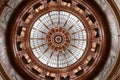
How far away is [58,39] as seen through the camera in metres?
20.7

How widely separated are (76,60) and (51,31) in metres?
3.22

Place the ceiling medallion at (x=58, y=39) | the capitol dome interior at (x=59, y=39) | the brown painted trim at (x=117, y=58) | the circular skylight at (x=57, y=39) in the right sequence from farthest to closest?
the circular skylight at (x=57, y=39), the ceiling medallion at (x=58, y=39), the capitol dome interior at (x=59, y=39), the brown painted trim at (x=117, y=58)

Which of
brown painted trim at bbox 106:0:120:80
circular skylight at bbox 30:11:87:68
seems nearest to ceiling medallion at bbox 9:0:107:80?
circular skylight at bbox 30:11:87:68

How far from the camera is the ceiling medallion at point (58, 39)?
17000mm

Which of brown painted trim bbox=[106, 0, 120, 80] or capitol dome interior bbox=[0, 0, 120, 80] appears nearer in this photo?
brown painted trim bbox=[106, 0, 120, 80]

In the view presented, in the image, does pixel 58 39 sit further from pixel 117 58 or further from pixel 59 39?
pixel 117 58

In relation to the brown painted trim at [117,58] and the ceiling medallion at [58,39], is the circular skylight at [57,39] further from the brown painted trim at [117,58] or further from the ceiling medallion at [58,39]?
the brown painted trim at [117,58]

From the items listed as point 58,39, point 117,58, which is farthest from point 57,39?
point 117,58

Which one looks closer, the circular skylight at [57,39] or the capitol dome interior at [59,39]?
the capitol dome interior at [59,39]

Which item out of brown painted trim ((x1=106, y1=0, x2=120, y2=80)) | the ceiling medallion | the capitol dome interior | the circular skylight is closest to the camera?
brown painted trim ((x1=106, y1=0, x2=120, y2=80))

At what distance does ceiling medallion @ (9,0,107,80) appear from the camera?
55.8ft

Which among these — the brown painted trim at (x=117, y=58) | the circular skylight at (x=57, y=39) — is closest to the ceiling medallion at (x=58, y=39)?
the circular skylight at (x=57, y=39)

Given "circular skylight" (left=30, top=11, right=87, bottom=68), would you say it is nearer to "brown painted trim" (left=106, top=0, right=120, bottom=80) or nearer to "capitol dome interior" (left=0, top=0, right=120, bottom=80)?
"capitol dome interior" (left=0, top=0, right=120, bottom=80)

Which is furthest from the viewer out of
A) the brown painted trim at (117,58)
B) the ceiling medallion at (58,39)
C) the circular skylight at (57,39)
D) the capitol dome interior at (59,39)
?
the circular skylight at (57,39)
